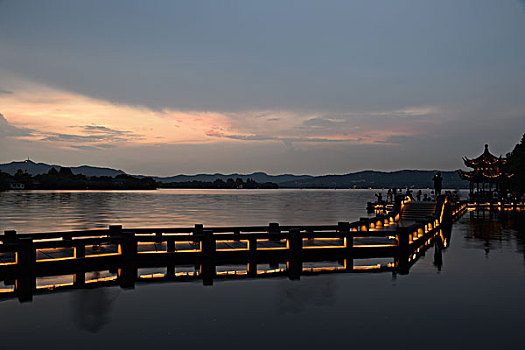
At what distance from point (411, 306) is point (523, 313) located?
3373 millimetres

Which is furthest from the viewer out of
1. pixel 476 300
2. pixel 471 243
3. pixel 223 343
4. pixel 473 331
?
pixel 471 243

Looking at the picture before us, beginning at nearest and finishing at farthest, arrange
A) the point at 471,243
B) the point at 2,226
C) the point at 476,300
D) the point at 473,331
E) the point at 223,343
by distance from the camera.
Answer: the point at 223,343 < the point at 473,331 < the point at 476,300 < the point at 471,243 < the point at 2,226

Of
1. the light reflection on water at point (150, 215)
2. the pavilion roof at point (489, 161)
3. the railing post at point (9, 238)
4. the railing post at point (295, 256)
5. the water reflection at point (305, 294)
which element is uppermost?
the pavilion roof at point (489, 161)

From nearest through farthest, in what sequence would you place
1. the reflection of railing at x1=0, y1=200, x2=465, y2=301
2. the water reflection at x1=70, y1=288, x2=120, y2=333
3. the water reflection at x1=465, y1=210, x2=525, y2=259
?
the water reflection at x1=70, y1=288, x2=120, y2=333
the reflection of railing at x1=0, y1=200, x2=465, y2=301
the water reflection at x1=465, y1=210, x2=525, y2=259

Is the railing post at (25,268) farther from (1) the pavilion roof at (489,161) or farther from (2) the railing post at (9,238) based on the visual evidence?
(1) the pavilion roof at (489,161)

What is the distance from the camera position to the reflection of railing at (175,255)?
1552 centimetres

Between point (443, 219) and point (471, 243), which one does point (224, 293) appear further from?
point (443, 219)

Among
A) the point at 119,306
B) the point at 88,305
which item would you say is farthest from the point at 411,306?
the point at 88,305

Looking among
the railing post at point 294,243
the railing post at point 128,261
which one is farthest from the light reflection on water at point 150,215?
the railing post at point 294,243

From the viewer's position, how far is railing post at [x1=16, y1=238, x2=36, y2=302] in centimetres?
1494

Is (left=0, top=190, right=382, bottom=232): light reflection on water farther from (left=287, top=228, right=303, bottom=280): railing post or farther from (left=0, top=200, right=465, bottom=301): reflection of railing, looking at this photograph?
(left=287, top=228, right=303, bottom=280): railing post

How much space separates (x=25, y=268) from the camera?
49.1 feet

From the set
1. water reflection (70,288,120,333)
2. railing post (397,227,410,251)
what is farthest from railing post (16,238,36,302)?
railing post (397,227,410,251)

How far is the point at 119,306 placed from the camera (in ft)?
48.6
